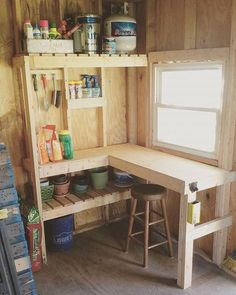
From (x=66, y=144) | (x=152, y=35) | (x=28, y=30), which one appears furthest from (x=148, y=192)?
(x=28, y=30)

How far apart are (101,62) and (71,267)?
171cm

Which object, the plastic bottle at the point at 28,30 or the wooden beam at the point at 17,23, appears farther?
the wooden beam at the point at 17,23

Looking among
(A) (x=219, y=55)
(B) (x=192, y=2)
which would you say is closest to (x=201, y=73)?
(A) (x=219, y=55)

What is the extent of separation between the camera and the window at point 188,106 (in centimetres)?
258

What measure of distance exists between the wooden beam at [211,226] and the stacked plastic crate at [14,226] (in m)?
1.19

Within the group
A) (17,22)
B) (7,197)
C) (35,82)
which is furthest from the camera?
(35,82)

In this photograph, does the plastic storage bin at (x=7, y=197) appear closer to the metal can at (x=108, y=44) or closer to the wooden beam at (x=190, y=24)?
the metal can at (x=108, y=44)

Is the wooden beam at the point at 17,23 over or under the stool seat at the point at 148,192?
over

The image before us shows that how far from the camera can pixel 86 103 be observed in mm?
2938

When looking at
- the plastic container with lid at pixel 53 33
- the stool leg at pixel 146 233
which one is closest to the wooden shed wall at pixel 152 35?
the plastic container with lid at pixel 53 33

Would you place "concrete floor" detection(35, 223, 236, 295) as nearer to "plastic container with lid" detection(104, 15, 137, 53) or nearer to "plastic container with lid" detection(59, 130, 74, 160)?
"plastic container with lid" detection(59, 130, 74, 160)

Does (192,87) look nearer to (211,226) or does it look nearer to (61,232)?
(211,226)

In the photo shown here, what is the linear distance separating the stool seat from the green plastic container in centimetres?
46

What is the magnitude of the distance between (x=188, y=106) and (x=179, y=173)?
69 centimetres
